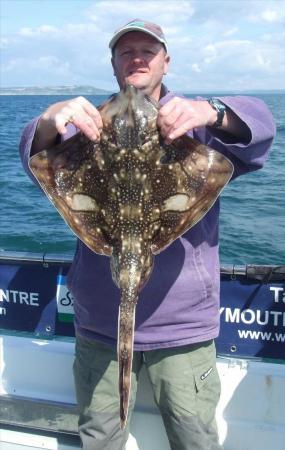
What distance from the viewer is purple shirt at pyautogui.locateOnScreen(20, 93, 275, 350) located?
9.39 feet

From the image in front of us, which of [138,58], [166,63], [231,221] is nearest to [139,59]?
[138,58]

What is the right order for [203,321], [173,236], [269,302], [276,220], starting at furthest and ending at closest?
[276,220] → [269,302] → [203,321] → [173,236]

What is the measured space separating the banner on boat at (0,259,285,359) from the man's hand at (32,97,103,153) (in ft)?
5.12

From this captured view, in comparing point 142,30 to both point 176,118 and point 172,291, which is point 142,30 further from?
point 172,291

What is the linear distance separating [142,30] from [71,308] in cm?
215

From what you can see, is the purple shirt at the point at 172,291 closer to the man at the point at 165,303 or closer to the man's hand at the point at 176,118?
the man at the point at 165,303

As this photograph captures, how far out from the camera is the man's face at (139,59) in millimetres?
2771

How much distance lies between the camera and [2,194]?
16.2 meters

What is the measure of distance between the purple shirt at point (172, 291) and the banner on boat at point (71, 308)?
75 centimetres

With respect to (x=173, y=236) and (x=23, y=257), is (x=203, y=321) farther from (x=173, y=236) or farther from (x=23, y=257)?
(x=23, y=257)

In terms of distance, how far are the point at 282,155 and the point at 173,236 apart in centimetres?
1949

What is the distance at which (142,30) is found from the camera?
2.71 m

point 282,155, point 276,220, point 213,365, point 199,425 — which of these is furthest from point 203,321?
point 282,155

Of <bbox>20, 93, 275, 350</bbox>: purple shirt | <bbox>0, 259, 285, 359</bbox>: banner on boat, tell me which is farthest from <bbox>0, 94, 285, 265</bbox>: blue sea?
<bbox>20, 93, 275, 350</bbox>: purple shirt
